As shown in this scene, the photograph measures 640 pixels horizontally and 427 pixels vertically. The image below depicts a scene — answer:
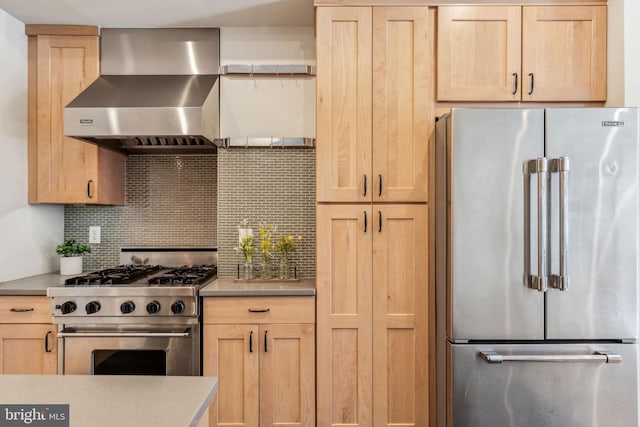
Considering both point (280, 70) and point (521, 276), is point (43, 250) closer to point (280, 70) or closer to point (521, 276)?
point (280, 70)

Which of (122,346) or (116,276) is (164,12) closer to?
(116,276)

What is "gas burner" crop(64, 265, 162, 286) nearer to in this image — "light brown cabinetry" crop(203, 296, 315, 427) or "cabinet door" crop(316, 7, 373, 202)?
"light brown cabinetry" crop(203, 296, 315, 427)

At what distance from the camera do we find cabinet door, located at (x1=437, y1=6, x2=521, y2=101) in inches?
87.7

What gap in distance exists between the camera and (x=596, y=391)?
195 centimetres

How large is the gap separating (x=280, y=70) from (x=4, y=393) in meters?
2.22

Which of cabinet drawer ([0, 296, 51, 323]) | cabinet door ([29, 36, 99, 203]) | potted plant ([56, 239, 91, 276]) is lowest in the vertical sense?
cabinet drawer ([0, 296, 51, 323])

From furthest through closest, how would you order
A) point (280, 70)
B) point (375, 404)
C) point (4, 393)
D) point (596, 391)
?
1. point (280, 70)
2. point (375, 404)
3. point (596, 391)
4. point (4, 393)

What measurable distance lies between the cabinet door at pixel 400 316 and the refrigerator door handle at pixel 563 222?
61 centimetres

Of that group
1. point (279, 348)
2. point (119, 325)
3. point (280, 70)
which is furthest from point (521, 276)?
point (119, 325)

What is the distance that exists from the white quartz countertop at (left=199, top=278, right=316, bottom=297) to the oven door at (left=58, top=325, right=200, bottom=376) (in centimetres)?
22

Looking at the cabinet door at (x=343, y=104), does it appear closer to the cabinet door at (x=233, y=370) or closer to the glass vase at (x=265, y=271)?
the glass vase at (x=265, y=271)

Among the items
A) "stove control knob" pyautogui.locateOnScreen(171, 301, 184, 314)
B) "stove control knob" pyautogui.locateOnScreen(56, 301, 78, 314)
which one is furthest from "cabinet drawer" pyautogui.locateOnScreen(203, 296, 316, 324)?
"stove control knob" pyautogui.locateOnScreen(56, 301, 78, 314)

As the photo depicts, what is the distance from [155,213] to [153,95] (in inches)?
33.5

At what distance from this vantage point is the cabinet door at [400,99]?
223 cm
